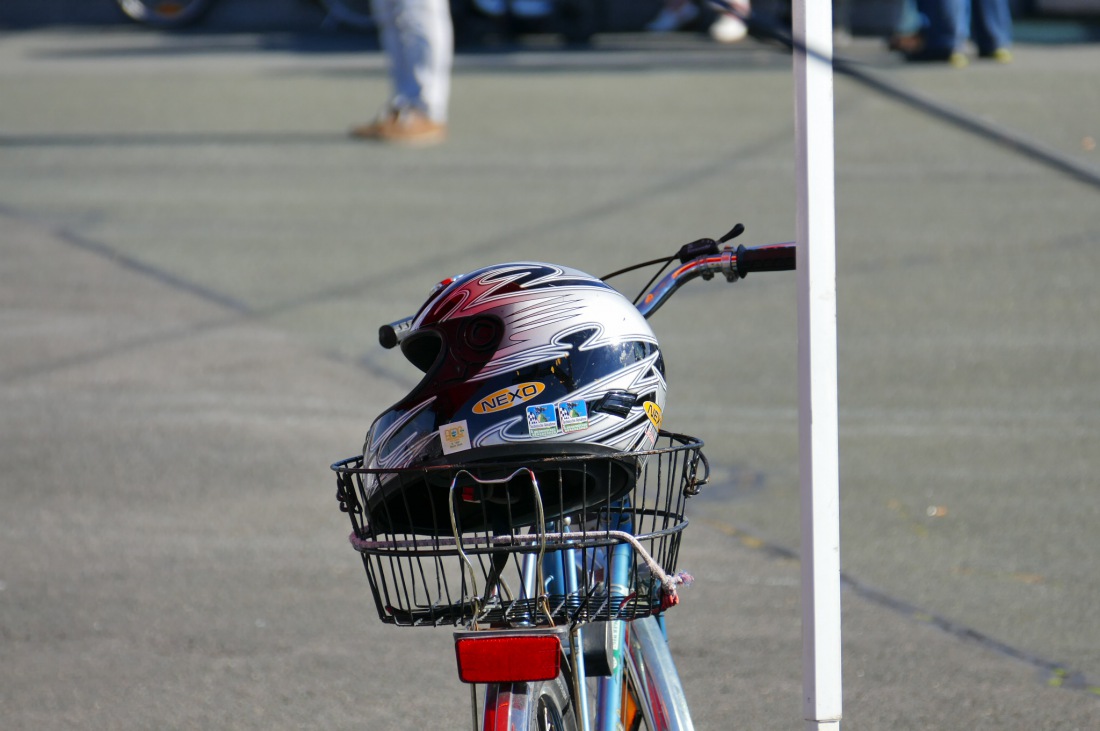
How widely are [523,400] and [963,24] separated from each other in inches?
494

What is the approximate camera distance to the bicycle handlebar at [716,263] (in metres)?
2.33

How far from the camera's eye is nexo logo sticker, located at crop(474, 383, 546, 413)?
198 cm

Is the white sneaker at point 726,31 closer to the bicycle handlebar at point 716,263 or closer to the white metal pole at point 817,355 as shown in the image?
the bicycle handlebar at point 716,263

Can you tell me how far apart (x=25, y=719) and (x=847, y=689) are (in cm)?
202

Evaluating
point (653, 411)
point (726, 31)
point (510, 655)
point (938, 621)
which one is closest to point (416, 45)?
point (726, 31)

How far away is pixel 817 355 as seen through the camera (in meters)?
2.02

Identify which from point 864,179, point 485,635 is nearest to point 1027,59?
point 864,179

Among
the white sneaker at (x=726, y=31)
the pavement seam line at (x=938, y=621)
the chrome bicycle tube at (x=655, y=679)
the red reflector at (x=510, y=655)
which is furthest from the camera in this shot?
the white sneaker at (x=726, y=31)

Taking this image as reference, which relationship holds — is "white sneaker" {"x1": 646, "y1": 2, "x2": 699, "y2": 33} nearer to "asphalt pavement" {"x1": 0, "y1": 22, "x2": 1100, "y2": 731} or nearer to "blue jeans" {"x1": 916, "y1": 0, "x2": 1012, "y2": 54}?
"asphalt pavement" {"x1": 0, "y1": 22, "x2": 1100, "y2": 731}

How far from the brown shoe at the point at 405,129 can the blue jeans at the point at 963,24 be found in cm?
475

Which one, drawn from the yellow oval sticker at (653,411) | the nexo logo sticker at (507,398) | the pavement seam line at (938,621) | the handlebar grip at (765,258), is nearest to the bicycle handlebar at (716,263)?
the handlebar grip at (765,258)

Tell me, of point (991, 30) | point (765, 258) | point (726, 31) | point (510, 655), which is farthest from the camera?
point (726, 31)

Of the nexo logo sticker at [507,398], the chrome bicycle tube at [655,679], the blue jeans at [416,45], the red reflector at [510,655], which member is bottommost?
the blue jeans at [416,45]

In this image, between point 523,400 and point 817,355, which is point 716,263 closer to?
point 817,355
